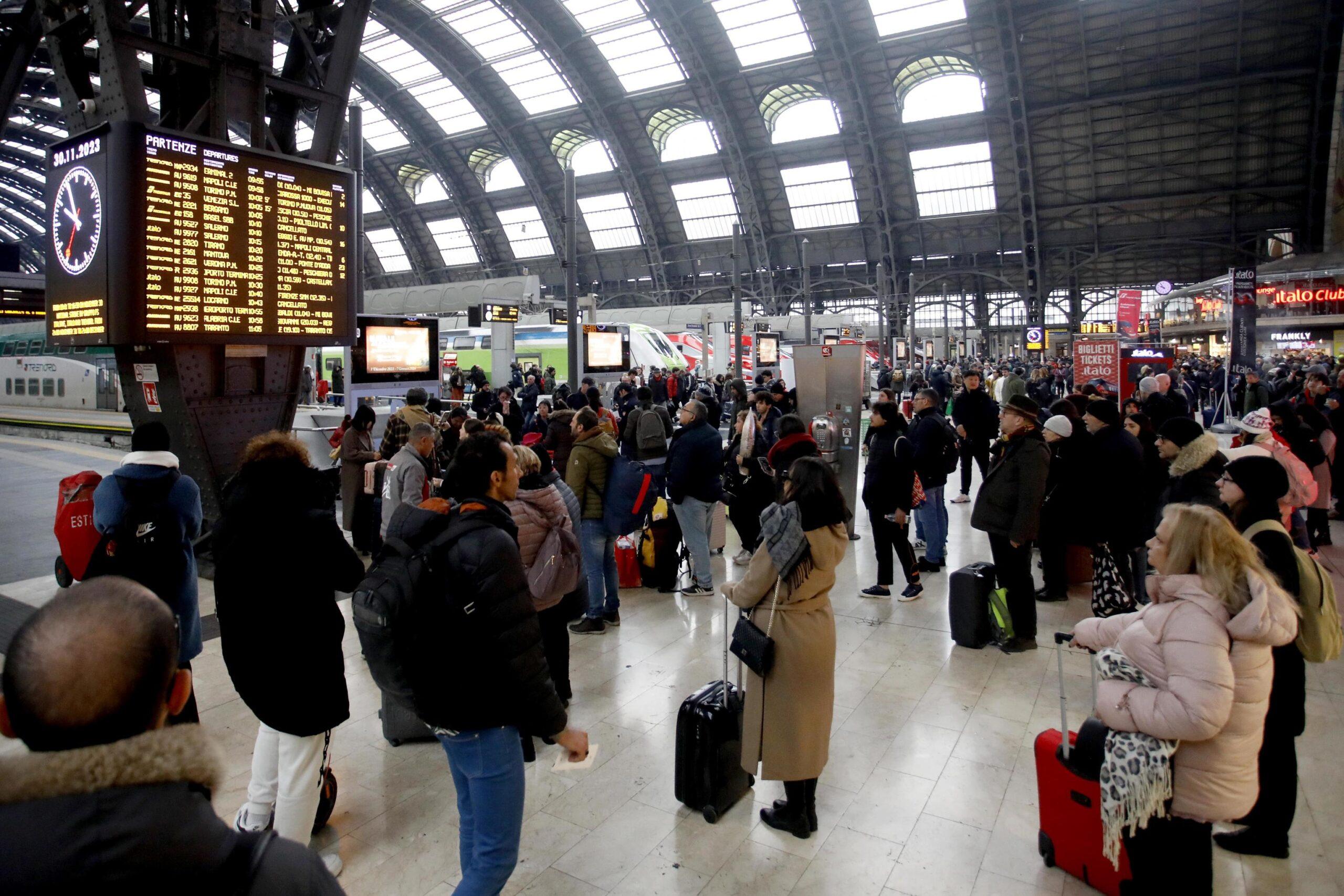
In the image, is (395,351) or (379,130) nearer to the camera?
(395,351)

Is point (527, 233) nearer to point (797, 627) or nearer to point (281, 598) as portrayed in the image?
point (797, 627)

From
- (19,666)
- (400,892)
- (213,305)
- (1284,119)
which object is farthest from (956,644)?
(1284,119)

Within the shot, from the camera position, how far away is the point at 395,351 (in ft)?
38.1

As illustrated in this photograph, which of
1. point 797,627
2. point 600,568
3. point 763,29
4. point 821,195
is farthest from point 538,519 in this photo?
point 821,195

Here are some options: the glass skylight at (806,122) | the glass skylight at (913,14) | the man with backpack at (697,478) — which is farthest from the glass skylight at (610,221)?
the man with backpack at (697,478)

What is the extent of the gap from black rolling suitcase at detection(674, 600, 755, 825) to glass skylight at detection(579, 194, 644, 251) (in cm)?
4045

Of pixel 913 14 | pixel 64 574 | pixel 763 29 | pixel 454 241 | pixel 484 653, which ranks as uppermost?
pixel 763 29

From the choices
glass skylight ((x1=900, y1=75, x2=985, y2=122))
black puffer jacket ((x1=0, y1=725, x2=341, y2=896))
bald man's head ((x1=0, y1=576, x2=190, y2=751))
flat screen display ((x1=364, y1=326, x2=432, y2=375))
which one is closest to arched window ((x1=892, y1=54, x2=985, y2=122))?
glass skylight ((x1=900, y1=75, x2=985, y2=122))

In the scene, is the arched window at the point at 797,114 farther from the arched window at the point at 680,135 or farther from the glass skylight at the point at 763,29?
the arched window at the point at 680,135

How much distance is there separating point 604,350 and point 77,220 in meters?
11.1

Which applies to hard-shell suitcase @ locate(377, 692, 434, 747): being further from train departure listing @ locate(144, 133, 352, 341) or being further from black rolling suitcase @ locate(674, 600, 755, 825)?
train departure listing @ locate(144, 133, 352, 341)

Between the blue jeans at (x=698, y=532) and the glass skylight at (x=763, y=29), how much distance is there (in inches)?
1134

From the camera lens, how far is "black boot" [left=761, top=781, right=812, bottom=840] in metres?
3.32

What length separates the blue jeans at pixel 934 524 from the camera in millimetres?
7273
